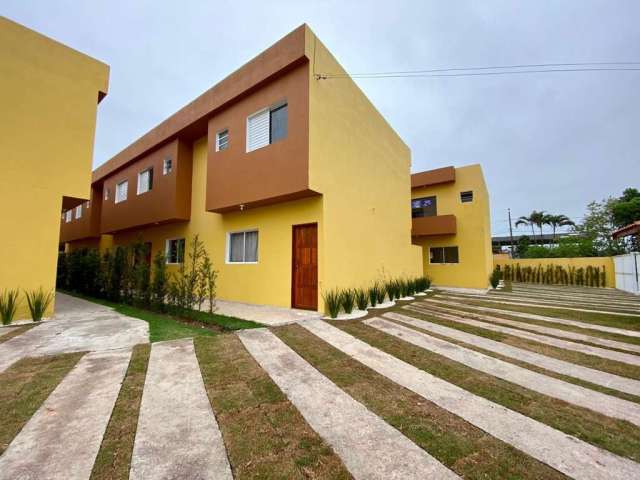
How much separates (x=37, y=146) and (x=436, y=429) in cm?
937

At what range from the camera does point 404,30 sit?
37.4 ft

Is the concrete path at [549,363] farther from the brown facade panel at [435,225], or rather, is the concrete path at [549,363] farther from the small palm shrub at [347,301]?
the brown facade panel at [435,225]

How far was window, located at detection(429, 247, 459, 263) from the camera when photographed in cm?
1722

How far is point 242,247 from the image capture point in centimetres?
959

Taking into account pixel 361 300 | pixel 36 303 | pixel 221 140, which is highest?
pixel 221 140

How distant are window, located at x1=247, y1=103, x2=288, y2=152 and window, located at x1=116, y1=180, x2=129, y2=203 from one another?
948 centimetres

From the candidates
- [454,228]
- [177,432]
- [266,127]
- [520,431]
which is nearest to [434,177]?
[454,228]

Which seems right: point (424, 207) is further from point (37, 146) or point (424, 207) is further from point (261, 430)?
point (261, 430)

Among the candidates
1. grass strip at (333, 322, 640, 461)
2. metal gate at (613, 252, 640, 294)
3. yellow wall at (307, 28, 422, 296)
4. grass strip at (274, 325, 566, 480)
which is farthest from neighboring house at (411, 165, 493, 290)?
grass strip at (274, 325, 566, 480)

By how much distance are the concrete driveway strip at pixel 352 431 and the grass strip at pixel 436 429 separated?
0.10 meters

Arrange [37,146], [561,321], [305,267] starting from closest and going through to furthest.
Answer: [37,146] → [561,321] → [305,267]

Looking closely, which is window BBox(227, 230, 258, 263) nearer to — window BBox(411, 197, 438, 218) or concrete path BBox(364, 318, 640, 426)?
concrete path BBox(364, 318, 640, 426)

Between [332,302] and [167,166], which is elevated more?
[167,166]

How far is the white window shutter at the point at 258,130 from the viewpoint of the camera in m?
8.35
